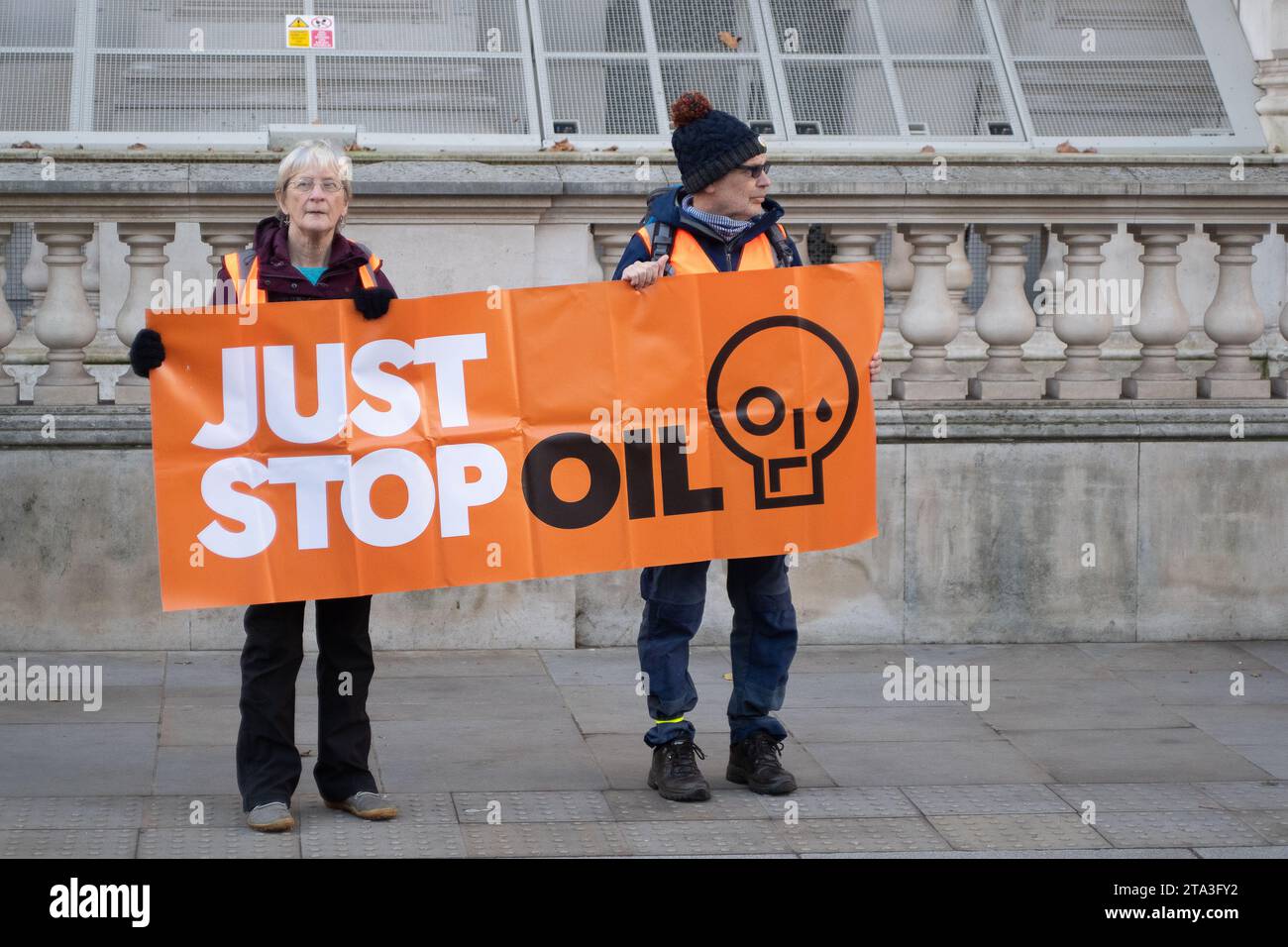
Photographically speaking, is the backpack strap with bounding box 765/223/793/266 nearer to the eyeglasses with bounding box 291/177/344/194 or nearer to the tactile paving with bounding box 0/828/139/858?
the eyeglasses with bounding box 291/177/344/194

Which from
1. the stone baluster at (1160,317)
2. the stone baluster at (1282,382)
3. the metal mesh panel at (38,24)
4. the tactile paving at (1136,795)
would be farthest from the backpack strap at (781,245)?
the metal mesh panel at (38,24)

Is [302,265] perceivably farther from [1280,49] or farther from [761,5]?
[1280,49]

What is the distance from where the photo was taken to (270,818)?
5.67 metres

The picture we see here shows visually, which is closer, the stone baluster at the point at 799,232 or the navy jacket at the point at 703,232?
the navy jacket at the point at 703,232

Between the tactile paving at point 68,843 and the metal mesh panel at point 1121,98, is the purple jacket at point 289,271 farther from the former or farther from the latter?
the metal mesh panel at point 1121,98

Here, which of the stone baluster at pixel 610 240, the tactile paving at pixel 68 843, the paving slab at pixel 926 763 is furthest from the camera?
the stone baluster at pixel 610 240

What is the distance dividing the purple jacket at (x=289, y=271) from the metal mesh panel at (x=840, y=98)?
6.09m

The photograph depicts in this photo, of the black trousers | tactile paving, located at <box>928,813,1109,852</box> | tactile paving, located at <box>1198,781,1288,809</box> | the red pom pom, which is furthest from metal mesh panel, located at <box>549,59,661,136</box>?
tactile paving, located at <box>928,813,1109,852</box>

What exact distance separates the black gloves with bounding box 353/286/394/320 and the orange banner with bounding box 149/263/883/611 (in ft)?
0.30

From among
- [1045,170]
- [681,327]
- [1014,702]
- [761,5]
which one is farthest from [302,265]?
[761,5]

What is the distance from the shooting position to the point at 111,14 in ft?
36.2

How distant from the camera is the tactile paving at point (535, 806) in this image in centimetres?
592

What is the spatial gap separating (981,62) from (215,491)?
7.54 metres

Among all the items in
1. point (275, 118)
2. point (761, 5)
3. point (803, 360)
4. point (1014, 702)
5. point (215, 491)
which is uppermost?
point (761, 5)
